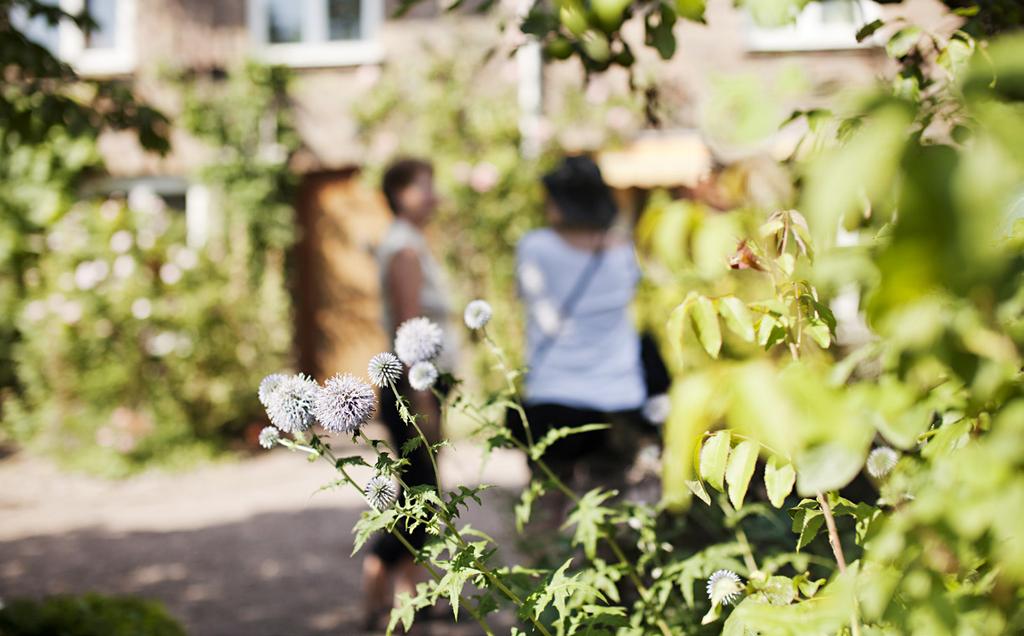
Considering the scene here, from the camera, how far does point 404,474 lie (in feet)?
11.1

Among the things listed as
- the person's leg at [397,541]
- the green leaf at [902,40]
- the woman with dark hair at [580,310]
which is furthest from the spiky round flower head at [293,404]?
the person's leg at [397,541]

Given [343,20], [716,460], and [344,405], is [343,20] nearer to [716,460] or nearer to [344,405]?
[344,405]

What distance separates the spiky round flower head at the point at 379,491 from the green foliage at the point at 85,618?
Result: 5.11 feet

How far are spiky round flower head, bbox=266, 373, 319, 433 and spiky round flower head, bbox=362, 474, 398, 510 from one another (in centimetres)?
15

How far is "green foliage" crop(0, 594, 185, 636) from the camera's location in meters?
2.53

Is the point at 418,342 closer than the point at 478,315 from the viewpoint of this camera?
Yes

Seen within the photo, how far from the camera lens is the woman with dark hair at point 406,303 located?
352 centimetres

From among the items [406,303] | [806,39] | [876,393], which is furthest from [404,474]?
[806,39]

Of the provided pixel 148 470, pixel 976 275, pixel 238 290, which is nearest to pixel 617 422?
pixel 976 275

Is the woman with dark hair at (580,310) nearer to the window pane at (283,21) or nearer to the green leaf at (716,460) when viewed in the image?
the green leaf at (716,460)

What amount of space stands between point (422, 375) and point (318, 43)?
8333 millimetres

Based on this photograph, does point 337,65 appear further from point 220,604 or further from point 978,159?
point 978,159

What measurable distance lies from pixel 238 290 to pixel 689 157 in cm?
458

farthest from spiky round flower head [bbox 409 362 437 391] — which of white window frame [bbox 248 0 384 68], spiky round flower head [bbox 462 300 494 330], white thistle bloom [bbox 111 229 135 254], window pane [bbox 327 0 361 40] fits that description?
window pane [bbox 327 0 361 40]
